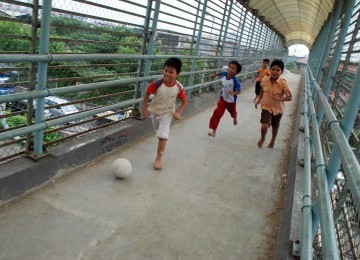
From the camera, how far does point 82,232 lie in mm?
2908

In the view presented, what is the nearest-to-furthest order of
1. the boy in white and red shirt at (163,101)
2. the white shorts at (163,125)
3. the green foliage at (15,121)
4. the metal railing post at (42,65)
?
1. the metal railing post at (42,65)
2. the green foliage at (15,121)
3. the boy in white and red shirt at (163,101)
4. the white shorts at (163,125)

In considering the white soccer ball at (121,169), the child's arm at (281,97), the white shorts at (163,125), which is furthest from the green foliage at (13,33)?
the child's arm at (281,97)

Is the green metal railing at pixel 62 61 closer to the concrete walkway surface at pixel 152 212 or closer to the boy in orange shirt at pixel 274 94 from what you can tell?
the concrete walkway surface at pixel 152 212

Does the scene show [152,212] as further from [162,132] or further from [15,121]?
[15,121]

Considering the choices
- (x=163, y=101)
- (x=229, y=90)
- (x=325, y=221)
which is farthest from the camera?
(x=229, y=90)

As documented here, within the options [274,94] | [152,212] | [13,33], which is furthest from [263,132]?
[13,33]

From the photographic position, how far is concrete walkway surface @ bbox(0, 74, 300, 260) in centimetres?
279

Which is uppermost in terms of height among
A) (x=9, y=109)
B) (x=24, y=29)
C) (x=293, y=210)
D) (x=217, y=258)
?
(x=24, y=29)

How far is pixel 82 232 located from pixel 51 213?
1.35 ft

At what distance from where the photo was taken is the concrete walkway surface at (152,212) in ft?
9.14

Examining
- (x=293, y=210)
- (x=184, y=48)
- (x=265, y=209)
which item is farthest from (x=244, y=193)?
(x=184, y=48)

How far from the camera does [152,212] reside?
341cm

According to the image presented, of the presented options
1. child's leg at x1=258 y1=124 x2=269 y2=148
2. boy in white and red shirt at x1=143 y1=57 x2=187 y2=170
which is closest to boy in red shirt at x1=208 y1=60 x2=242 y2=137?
child's leg at x1=258 y1=124 x2=269 y2=148

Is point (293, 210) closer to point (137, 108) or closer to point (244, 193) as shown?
point (244, 193)
